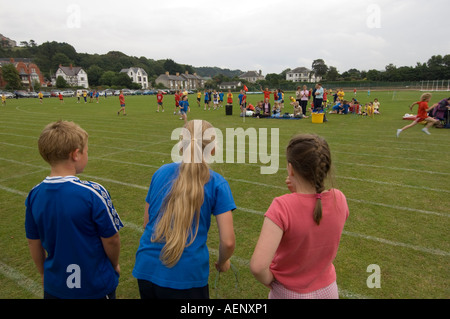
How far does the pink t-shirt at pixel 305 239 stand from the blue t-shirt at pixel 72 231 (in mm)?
1113

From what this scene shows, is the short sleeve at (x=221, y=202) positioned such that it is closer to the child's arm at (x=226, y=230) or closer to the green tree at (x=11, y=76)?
the child's arm at (x=226, y=230)

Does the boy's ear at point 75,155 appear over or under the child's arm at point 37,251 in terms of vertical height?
over

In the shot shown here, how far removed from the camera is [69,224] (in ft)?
5.57

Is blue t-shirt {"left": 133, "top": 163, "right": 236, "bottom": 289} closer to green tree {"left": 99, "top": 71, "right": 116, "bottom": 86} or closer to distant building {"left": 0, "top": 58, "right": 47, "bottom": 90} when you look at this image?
green tree {"left": 99, "top": 71, "right": 116, "bottom": 86}

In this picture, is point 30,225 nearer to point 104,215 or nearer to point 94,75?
point 104,215

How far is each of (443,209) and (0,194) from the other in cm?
863

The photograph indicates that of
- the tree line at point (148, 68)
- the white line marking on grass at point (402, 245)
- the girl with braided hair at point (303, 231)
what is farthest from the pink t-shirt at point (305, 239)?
the tree line at point (148, 68)

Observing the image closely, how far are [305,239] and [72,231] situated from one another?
1.43 metres

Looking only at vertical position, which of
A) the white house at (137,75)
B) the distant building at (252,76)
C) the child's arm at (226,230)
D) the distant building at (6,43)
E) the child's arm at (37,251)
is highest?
the distant building at (6,43)

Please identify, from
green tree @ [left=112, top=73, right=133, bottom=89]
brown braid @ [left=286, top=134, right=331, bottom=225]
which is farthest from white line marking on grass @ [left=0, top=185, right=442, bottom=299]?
green tree @ [left=112, top=73, right=133, bottom=89]

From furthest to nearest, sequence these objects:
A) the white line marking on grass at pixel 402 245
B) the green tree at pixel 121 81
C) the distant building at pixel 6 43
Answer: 1. the distant building at pixel 6 43
2. the green tree at pixel 121 81
3. the white line marking on grass at pixel 402 245

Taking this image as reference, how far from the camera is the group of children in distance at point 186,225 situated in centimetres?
157

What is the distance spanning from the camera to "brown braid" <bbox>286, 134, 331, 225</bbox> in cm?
160
